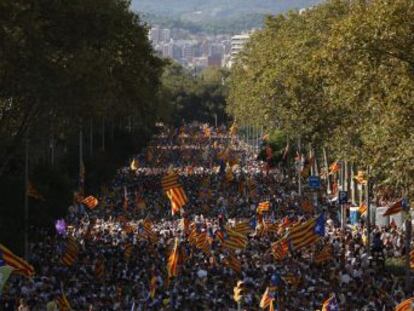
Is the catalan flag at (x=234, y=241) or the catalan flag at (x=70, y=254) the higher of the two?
the catalan flag at (x=234, y=241)

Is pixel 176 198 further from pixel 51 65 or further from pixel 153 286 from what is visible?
pixel 153 286

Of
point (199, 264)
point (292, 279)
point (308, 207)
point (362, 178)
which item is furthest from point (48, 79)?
point (308, 207)

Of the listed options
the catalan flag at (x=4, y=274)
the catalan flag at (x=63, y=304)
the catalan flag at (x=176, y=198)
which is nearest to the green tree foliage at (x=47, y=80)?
the catalan flag at (x=176, y=198)

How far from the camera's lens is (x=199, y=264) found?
35250mm

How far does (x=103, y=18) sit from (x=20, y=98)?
455 centimetres

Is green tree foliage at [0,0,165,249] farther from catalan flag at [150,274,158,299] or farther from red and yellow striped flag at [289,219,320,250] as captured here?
red and yellow striped flag at [289,219,320,250]

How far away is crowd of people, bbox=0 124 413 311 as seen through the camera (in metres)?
28.9

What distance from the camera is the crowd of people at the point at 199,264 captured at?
28891mm

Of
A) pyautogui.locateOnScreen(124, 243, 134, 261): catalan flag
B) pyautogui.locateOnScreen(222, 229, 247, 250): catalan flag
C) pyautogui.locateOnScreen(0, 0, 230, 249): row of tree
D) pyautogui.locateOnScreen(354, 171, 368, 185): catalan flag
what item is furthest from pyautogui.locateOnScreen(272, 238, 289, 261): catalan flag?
pyautogui.locateOnScreen(0, 0, 230, 249): row of tree

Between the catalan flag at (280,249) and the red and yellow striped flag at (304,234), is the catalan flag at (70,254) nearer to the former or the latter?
the catalan flag at (280,249)

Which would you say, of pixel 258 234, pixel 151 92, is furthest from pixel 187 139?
pixel 258 234

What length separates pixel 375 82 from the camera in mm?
30016

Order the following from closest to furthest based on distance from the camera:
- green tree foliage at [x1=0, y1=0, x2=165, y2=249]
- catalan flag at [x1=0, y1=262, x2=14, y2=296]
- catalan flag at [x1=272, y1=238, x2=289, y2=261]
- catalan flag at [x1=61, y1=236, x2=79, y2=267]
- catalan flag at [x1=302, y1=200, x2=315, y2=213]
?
catalan flag at [x1=0, y1=262, x2=14, y2=296] < catalan flag at [x1=61, y1=236, x2=79, y2=267] < green tree foliage at [x1=0, y1=0, x2=165, y2=249] < catalan flag at [x1=272, y1=238, x2=289, y2=261] < catalan flag at [x1=302, y1=200, x2=315, y2=213]

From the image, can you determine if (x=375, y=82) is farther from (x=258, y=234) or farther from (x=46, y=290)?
(x=258, y=234)
